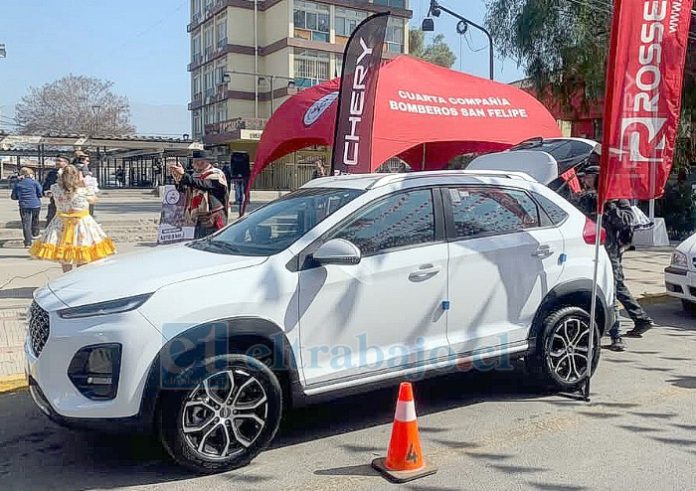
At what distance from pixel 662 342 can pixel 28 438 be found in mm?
6149

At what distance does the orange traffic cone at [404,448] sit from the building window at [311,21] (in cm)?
4964

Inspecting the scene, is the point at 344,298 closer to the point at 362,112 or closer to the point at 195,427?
the point at 195,427

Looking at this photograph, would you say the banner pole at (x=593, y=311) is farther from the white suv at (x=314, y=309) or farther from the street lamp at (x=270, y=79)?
the street lamp at (x=270, y=79)

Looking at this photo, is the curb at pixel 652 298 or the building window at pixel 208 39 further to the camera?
the building window at pixel 208 39

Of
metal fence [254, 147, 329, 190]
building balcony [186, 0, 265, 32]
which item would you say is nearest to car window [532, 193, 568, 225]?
metal fence [254, 147, 329, 190]

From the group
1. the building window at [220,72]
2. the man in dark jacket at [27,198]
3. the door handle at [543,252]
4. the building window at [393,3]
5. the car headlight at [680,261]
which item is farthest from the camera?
the building window at [220,72]

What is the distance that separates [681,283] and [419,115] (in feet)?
14.0

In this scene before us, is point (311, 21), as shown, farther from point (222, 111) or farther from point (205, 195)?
point (205, 195)

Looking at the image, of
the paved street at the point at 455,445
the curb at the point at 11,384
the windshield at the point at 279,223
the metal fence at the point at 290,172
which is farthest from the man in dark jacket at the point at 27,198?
the metal fence at the point at 290,172

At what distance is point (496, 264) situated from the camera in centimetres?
511

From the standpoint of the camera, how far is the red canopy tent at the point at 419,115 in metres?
10.2

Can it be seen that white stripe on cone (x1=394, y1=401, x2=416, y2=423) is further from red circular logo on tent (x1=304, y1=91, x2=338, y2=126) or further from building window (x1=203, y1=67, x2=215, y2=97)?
building window (x1=203, y1=67, x2=215, y2=97)

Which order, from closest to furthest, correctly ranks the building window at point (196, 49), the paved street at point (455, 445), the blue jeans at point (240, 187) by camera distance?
the paved street at point (455, 445), the blue jeans at point (240, 187), the building window at point (196, 49)

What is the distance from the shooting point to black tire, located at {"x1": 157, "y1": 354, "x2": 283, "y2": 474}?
3965mm
